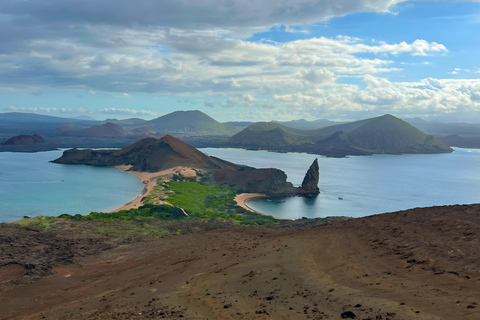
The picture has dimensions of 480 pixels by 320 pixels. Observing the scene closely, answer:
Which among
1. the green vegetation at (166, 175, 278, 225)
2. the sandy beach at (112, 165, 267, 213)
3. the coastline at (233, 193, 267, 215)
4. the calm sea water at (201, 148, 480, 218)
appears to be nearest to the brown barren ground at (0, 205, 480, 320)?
the green vegetation at (166, 175, 278, 225)

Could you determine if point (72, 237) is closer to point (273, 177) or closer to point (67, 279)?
point (67, 279)

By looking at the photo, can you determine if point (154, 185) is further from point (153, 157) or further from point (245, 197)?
point (153, 157)

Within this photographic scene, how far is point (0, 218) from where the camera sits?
2589 inches

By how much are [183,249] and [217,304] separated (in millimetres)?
16789

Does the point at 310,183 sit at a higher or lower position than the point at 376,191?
higher

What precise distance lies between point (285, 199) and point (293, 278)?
273ft

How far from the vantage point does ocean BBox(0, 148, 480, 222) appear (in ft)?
273

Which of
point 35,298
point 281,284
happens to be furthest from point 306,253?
point 35,298

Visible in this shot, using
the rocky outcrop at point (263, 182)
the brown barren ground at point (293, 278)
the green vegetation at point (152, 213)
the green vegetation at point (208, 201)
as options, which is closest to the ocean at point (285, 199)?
the rocky outcrop at point (263, 182)

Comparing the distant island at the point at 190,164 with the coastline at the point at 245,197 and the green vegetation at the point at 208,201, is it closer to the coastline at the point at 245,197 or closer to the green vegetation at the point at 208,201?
the coastline at the point at 245,197

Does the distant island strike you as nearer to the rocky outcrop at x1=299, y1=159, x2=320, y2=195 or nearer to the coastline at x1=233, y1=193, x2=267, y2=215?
the rocky outcrop at x1=299, y1=159, x2=320, y2=195

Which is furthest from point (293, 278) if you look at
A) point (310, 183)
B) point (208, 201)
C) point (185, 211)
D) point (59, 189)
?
point (59, 189)

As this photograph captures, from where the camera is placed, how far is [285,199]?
334 ft

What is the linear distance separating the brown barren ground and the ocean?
50.0m
